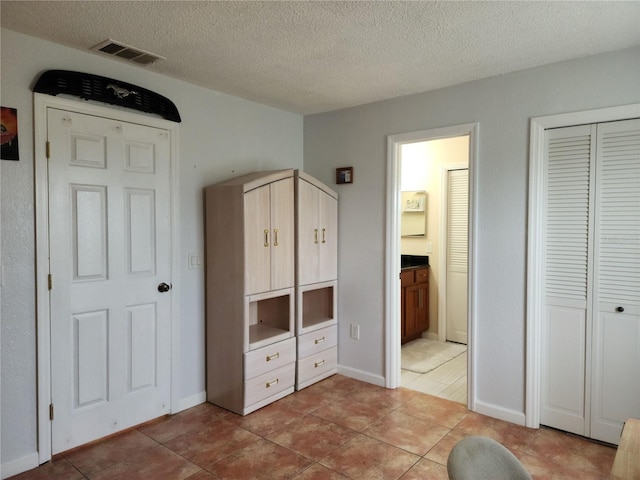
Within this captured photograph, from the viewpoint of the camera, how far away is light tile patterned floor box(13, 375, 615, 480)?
239 cm

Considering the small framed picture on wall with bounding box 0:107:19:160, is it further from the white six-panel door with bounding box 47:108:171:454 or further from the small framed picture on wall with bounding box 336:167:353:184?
the small framed picture on wall with bounding box 336:167:353:184

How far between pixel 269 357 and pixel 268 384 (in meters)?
0.21

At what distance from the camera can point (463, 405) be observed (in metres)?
3.29

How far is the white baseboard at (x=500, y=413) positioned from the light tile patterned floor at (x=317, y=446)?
0.18 feet

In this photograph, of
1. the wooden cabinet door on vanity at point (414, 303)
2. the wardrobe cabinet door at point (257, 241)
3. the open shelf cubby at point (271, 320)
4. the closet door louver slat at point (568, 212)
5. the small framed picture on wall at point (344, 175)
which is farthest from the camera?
the wooden cabinet door on vanity at point (414, 303)

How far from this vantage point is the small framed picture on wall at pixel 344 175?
3861 mm

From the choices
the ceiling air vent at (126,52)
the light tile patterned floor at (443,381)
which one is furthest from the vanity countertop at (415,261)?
the ceiling air vent at (126,52)

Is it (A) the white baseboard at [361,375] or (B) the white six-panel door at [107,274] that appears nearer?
(B) the white six-panel door at [107,274]

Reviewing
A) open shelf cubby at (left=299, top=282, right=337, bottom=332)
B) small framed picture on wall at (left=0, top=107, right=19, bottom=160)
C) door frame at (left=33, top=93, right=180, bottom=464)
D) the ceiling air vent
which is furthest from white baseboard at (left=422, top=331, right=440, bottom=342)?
small framed picture on wall at (left=0, top=107, right=19, bottom=160)

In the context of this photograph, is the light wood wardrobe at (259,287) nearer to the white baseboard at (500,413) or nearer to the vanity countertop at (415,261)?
the white baseboard at (500,413)

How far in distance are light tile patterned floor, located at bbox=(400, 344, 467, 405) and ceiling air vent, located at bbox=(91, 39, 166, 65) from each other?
324 cm

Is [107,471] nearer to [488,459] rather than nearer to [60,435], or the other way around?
[60,435]

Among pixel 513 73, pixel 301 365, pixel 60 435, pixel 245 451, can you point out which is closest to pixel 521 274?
pixel 513 73

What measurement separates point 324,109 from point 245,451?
2.93 metres
